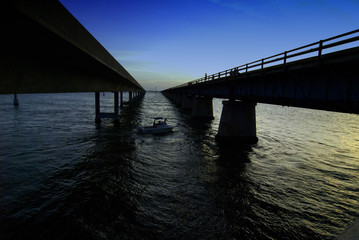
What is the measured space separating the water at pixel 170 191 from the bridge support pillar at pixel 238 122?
2.61m

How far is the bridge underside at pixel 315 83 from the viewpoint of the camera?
9.50m

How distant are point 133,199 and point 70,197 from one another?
11.1 feet

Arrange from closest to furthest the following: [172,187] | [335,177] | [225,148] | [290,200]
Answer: [290,200]
[172,187]
[335,177]
[225,148]

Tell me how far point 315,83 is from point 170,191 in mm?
Answer: 10890

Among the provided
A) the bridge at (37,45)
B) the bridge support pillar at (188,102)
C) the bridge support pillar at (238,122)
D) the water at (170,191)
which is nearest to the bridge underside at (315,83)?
the bridge support pillar at (238,122)

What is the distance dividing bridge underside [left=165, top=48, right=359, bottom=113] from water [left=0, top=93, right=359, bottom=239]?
18.1ft

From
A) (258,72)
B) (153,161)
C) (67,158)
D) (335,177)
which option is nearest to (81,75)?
(67,158)

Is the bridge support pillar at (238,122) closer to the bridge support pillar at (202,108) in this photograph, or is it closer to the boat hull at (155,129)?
the boat hull at (155,129)

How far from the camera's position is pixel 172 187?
11.7 meters

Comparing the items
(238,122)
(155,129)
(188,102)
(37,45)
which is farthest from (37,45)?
(188,102)

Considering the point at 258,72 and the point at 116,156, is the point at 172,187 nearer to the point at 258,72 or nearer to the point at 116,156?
the point at 116,156

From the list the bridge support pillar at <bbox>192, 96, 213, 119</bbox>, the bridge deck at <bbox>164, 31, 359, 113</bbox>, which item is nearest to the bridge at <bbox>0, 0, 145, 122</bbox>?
the bridge deck at <bbox>164, 31, 359, 113</bbox>

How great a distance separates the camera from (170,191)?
440 inches

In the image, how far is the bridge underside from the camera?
31.2ft
